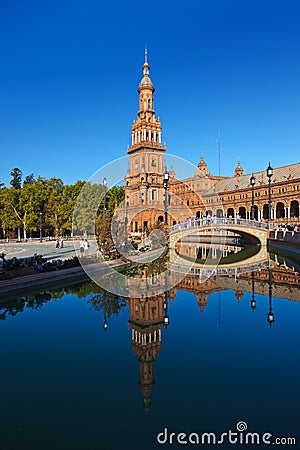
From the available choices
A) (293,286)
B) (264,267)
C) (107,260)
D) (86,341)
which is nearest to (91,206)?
(107,260)

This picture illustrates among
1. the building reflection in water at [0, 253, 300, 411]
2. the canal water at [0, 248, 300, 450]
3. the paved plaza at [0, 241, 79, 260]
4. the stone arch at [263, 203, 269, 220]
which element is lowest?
the canal water at [0, 248, 300, 450]

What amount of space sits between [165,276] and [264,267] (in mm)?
6823

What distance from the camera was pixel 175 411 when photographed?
18.6 ft

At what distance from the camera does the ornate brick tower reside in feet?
161

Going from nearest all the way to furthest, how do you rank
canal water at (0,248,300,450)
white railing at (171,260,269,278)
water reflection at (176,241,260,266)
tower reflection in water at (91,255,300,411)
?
canal water at (0,248,300,450) → tower reflection in water at (91,255,300,411) → white railing at (171,260,269,278) → water reflection at (176,241,260,266)

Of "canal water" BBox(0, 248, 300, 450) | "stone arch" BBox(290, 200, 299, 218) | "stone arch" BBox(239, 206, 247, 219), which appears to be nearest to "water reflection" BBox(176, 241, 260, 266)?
"canal water" BBox(0, 248, 300, 450)

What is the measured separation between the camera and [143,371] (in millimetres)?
7242

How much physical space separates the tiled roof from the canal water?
50.6 meters

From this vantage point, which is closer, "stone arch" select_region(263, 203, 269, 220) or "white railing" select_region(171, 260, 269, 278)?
"white railing" select_region(171, 260, 269, 278)

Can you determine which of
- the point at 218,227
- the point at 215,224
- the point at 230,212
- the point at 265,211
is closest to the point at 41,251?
the point at 215,224

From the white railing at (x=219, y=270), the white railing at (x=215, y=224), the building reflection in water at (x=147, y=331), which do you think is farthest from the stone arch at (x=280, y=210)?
the building reflection in water at (x=147, y=331)

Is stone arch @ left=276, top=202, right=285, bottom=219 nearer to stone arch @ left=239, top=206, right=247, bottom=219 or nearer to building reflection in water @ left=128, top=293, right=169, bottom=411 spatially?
stone arch @ left=239, top=206, right=247, bottom=219

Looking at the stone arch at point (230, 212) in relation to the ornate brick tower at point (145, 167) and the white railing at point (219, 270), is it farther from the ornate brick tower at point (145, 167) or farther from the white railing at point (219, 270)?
the white railing at point (219, 270)

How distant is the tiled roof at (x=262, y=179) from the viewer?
192 ft
